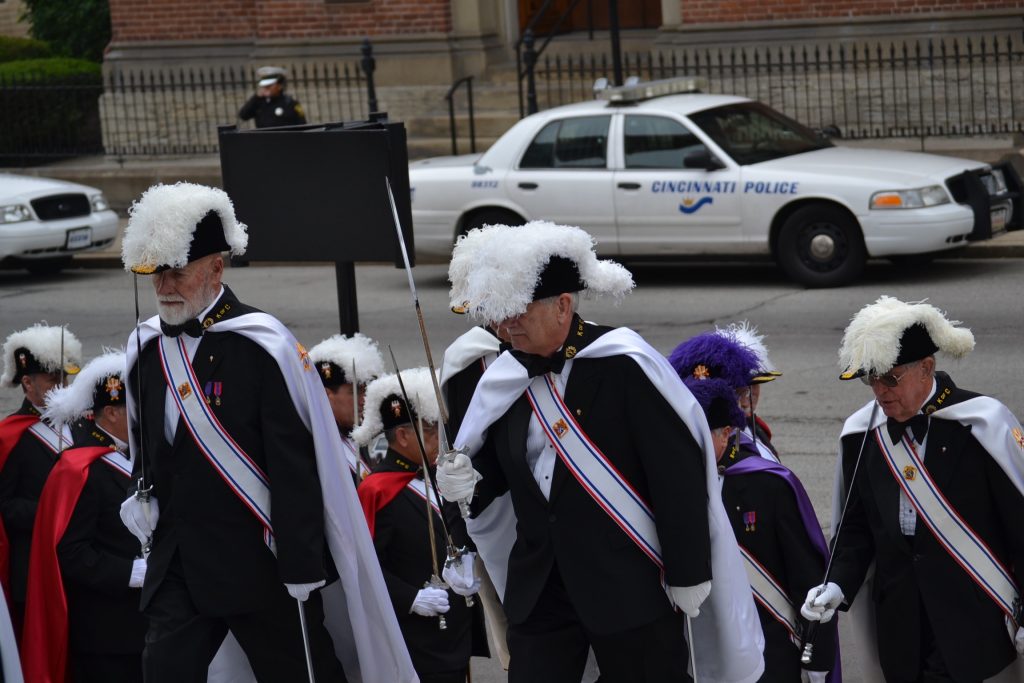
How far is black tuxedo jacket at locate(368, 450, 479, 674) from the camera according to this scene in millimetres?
5773

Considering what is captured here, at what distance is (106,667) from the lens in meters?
5.85

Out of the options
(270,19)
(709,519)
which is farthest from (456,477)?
(270,19)

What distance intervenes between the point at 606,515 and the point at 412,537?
1.36 m

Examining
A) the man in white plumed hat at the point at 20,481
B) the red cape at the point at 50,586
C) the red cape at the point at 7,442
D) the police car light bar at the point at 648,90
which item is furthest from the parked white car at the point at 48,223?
the red cape at the point at 50,586

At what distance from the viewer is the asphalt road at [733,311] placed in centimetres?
1059

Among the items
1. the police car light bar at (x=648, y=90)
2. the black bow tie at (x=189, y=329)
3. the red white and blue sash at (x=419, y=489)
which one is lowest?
the red white and blue sash at (x=419, y=489)

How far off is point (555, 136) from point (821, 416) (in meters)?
5.76

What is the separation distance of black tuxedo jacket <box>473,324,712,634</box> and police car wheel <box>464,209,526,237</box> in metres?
10.9

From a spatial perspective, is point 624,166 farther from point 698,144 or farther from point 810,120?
point 810,120

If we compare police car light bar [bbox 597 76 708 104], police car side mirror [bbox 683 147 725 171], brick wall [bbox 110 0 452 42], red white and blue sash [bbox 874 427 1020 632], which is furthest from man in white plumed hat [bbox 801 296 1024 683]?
brick wall [bbox 110 0 452 42]

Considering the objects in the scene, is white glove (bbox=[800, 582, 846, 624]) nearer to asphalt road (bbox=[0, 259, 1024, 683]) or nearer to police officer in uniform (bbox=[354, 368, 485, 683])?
police officer in uniform (bbox=[354, 368, 485, 683])

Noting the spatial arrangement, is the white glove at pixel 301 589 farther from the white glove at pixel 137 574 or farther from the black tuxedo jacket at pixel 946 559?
the black tuxedo jacket at pixel 946 559

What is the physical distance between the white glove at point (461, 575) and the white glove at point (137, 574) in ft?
4.05

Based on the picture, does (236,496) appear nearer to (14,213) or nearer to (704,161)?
(704,161)
